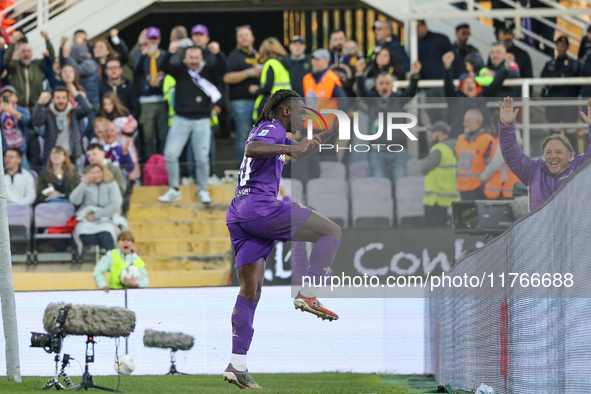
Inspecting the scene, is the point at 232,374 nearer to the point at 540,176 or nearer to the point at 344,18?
the point at 540,176

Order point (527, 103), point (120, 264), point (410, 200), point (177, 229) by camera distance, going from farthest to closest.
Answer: point (177, 229) → point (527, 103) → point (120, 264) → point (410, 200)

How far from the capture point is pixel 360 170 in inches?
446

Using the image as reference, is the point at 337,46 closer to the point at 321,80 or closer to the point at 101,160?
the point at 321,80

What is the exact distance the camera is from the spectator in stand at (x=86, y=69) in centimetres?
1600

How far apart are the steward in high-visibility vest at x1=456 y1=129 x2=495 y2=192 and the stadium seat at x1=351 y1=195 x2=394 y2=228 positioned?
3.13 ft

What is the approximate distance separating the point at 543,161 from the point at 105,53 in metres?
10.5

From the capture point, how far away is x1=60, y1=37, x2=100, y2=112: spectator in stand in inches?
630

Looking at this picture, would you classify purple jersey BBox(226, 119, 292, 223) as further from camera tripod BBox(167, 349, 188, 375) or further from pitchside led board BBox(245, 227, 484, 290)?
camera tripod BBox(167, 349, 188, 375)

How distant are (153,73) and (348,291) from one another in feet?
20.3

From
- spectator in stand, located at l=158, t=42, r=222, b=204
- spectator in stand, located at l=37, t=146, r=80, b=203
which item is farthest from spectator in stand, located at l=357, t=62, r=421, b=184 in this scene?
spectator in stand, located at l=37, t=146, r=80, b=203

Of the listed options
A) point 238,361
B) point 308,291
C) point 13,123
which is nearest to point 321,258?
point 308,291

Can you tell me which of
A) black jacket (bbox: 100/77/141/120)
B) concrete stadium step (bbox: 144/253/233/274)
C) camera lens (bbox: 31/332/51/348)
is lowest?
camera lens (bbox: 31/332/51/348)

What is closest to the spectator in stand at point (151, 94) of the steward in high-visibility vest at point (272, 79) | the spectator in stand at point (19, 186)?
the steward in high-visibility vest at point (272, 79)

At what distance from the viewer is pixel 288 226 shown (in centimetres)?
718
